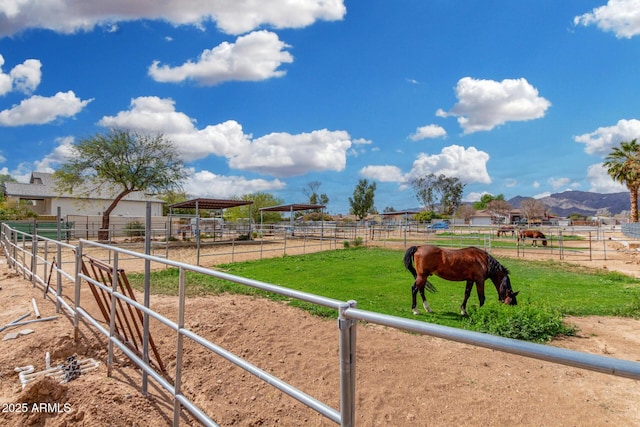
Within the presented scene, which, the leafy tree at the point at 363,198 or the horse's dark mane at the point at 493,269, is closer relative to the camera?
the horse's dark mane at the point at 493,269

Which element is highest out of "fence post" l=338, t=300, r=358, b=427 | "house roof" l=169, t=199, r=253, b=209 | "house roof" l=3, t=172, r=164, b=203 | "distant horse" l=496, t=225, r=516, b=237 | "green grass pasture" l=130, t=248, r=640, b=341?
"house roof" l=3, t=172, r=164, b=203

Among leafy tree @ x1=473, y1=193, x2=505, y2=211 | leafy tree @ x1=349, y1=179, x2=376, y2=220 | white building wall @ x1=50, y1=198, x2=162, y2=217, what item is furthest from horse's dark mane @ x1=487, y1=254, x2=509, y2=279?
leafy tree @ x1=473, y1=193, x2=505, y2=211

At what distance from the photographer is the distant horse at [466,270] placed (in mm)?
6164

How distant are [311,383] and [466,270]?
12.1 feet

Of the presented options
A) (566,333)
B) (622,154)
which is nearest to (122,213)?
(566,333)

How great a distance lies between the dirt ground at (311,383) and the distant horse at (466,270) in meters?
1.23

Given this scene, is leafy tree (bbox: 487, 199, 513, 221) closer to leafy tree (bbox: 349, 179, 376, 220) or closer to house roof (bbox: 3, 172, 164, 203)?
leafy tree (bbox: 349, 179, 376, 220)

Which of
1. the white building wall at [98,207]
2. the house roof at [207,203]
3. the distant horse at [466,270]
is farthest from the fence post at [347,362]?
the white building wall at [98,207]

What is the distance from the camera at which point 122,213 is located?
1430 inches

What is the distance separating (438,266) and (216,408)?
14.3ft

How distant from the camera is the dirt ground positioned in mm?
3008

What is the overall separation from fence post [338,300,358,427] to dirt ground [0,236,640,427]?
1798mm

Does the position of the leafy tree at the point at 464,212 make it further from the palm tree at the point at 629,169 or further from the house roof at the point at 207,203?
the house roof at the point at 207,203

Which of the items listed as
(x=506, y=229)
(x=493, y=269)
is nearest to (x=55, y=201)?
(x=506, y=229)
